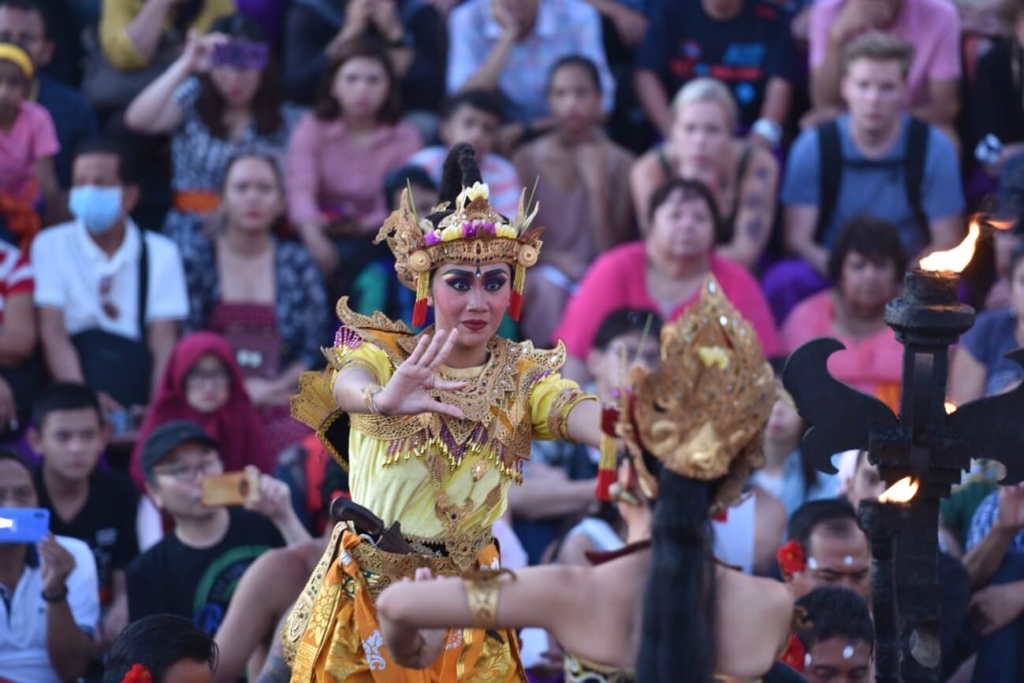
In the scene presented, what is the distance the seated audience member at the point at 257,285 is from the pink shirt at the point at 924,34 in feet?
10.1

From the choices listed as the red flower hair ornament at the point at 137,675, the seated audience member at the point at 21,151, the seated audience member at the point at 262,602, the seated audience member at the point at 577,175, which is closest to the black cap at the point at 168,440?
the seated audience member at the point at 262,602

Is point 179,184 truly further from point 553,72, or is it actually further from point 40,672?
point 40,672

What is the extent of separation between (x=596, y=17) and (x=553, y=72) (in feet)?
2.24

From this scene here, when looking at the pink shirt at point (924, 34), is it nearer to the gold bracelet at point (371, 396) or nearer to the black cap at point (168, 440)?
the black cap at point (168, 440)

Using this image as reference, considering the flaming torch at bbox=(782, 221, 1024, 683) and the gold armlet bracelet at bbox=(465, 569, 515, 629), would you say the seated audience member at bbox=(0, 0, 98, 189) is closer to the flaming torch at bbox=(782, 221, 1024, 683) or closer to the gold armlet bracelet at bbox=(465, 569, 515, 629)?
the flaming torch at bbox=(782, 221, 1024, 683)

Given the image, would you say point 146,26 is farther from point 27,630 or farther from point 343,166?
point 27,630

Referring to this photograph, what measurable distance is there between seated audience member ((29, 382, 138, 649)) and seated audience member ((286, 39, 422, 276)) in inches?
77.2

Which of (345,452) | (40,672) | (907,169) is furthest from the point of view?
(907,169)

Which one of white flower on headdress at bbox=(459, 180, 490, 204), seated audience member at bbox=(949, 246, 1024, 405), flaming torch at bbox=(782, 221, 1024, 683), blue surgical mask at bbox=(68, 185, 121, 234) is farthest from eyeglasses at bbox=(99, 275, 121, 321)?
flaming torch at bbox=(782, 221, 1024, 683)

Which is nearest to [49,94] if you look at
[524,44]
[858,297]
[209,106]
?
[209,106]

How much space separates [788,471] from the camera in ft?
24.2

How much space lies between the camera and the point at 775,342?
798 centimetres

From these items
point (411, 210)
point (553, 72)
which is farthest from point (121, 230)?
point (411, 210)

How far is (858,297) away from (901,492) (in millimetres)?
3849
